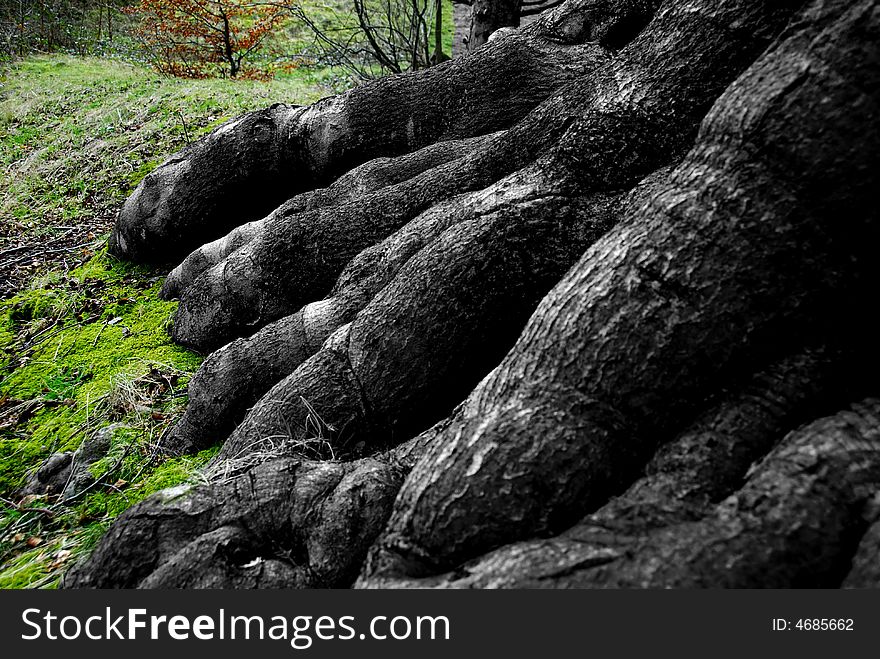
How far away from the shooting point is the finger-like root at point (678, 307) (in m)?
2.26

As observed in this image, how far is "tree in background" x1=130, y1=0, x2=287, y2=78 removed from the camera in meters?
16.5

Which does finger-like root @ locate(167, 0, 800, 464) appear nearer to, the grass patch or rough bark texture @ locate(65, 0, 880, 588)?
rough bark texture @ locate(65, 0, 880, 588)

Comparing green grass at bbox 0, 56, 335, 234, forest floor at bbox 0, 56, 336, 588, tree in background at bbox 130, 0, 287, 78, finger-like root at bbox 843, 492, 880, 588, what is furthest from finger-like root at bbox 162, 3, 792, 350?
tree in background at bbox 130, 0, 287, 78

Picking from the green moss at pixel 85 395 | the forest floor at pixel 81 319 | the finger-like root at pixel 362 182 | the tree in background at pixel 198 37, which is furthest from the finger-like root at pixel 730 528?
the tree in background at pixel 198 37

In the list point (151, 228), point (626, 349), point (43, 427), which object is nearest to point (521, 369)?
point (626, 349)

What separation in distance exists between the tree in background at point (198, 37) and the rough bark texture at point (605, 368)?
1505cm

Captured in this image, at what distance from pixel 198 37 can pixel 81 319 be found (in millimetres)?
15070

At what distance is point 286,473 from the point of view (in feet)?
10.7

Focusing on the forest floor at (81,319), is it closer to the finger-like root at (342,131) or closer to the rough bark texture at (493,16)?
→ the finger-like root at (342,131)

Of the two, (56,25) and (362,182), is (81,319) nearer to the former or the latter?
(362,182)

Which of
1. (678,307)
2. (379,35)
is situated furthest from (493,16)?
(678,307)

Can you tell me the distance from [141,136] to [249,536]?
8959mm

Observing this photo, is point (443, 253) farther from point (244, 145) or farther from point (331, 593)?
point (244, 145)

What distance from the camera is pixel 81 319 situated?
6.16 m
